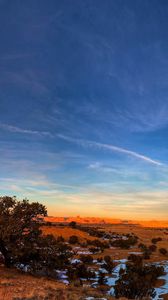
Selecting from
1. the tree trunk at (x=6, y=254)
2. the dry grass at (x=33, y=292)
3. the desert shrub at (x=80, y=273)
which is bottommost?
the desert shrub at (x=80, y=273)

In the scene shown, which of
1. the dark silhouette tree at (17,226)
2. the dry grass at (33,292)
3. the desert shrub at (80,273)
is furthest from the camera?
the desert shrub at (80,273)

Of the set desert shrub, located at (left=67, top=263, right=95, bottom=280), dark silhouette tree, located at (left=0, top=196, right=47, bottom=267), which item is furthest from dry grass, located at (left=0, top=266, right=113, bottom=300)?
desert shrub, located at (left=67, top=263, right=95, bottom=280)

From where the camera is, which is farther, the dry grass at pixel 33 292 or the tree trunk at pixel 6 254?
the tree trunk at pixel 6 254

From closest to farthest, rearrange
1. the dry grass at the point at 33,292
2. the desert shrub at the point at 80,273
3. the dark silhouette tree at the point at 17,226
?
the dry grass at the point at 33,292 → the dark silhouette tree at the point at 17,226 → the desert shrub at the point at 80,273

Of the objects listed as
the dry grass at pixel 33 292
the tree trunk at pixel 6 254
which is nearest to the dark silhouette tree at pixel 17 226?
the tree trunk at pixel 6 254

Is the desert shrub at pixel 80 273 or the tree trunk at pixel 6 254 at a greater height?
the tree trunk at pixel 6 254

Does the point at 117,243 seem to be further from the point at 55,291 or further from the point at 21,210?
the point at 55,291

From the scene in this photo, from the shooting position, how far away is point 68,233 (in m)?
55.8

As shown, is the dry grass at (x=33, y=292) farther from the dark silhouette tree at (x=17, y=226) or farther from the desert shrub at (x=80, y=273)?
the desert shrub at (x=80, y=273)

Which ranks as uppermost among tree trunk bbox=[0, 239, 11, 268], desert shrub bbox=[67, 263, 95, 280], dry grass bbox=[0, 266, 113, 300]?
tree trunk bbox=[0, 239, 11, 268]

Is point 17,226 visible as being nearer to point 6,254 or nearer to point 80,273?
point 6,254

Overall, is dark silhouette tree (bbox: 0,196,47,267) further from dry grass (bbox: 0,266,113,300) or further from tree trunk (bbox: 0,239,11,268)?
dry grass (bbox: 0,266,113,300)

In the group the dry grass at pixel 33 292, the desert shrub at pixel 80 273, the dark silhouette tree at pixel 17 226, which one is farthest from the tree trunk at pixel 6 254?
the desert shrub at pixel 80 273

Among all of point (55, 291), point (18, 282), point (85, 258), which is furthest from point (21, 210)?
point (85, 258)
